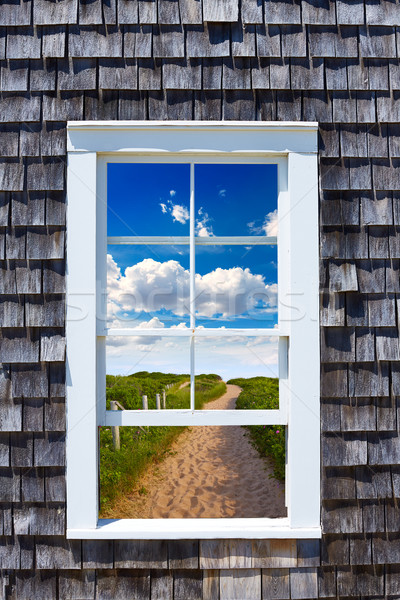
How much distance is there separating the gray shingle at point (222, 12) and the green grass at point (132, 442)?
9.75ft

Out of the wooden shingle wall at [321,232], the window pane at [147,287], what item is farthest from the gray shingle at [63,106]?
the window pane at [147,287]

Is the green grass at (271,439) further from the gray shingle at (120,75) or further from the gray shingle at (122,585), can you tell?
the gray shingle at (120,75)

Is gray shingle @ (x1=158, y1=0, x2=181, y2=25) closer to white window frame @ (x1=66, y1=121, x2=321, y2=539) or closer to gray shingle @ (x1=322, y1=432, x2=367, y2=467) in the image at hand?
white window frame @ (x1=66, y1=121, x2=321, y2=539)

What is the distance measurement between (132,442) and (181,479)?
792mm

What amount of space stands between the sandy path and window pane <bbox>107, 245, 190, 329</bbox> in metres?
2.54

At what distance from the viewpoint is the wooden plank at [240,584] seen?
4.58 ft

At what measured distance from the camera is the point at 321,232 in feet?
4.75

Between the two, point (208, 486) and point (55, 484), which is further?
point (208, 486)

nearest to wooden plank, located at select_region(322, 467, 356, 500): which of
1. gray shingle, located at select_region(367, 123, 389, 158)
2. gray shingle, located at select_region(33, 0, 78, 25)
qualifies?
gray shingle, located at select_region(367, 123, 389, 158)

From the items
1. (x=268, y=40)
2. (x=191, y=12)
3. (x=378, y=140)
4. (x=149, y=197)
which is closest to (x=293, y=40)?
(x=268, y=40)

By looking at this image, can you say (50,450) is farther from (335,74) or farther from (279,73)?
(335,74)

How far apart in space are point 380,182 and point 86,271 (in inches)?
50.9

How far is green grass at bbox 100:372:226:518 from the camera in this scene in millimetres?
3738

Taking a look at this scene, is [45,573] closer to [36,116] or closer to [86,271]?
[86,271]
